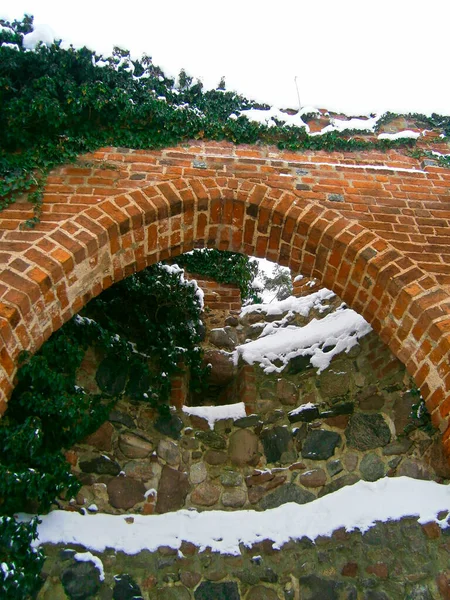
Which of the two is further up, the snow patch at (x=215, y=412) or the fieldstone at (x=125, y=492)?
the snow patch at (x=215, y=412)

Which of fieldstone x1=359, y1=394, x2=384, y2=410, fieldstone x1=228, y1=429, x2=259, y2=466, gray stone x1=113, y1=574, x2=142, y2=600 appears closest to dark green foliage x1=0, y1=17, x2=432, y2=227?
fieldstone x1=359, y1=394, x2=384, y2=410

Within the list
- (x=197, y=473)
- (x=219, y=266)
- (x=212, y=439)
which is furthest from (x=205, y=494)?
(x=219, y=266)

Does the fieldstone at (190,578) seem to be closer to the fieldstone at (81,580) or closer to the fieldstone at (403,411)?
the fieldstone at (81,580)

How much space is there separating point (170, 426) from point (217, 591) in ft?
4.22

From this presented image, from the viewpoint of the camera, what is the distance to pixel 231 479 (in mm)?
4449

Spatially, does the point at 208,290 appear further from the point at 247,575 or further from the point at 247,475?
the point at 247,575

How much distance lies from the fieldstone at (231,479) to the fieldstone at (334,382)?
3.12 feet

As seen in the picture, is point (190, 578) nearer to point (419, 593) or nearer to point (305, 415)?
point (419, 593)

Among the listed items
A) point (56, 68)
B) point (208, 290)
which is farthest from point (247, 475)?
point (56, 68)

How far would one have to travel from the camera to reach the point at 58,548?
3719 millimetres

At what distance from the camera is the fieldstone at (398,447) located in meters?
4.17

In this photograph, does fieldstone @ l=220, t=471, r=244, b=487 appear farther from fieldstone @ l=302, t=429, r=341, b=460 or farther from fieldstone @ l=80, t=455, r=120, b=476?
fieldstone @ l=80, t=455, r=120, b=476

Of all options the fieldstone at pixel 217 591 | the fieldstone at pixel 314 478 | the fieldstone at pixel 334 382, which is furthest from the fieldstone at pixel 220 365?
the fieldstone at pixel 217 591

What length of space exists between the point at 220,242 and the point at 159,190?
553 mm
